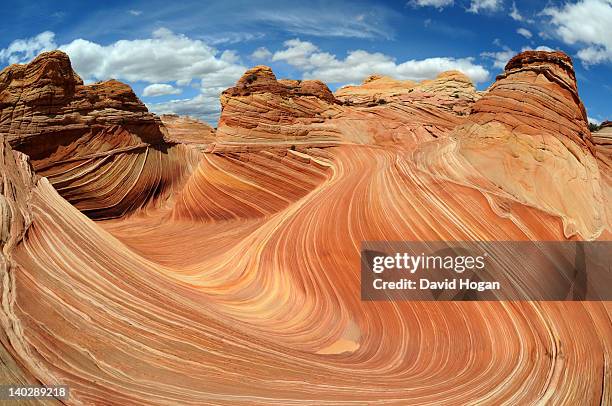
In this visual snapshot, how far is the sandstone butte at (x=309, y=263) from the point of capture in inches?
167

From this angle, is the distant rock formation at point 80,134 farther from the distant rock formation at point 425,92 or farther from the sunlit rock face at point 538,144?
the sunlit rock face at point 538,144

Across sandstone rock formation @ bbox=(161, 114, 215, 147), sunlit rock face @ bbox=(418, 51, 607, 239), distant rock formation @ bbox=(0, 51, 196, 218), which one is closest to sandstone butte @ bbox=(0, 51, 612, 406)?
sunlit rock face @ bbox=(418, 51, 607, 239)

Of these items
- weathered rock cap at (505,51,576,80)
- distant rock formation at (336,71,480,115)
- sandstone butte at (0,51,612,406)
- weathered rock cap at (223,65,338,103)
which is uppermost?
distant rock formation at (336,71,480,115)

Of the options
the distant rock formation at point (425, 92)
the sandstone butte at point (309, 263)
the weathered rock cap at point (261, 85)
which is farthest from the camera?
the distant rock formation at point (425, 92)

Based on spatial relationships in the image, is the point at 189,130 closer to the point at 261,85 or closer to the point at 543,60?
the point at 261,85

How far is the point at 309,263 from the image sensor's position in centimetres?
838

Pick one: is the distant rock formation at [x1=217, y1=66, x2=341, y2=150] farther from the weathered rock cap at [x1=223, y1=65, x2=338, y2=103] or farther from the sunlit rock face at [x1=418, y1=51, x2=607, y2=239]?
the sunlit rock face at [x1=418, y1=51, x2=607, y2=239]

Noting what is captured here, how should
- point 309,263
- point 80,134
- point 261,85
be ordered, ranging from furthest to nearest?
point 80,134 → point 261,85 → point 309,263

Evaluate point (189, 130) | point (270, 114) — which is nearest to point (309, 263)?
point (270, 114)

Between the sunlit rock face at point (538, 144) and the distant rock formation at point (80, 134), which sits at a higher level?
the distant rock formation at point (80, 134)

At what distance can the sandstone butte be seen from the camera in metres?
4.23

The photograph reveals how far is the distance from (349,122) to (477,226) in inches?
325

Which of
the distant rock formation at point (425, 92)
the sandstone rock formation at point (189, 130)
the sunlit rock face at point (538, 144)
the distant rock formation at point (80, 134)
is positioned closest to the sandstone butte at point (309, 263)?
the sunlit rock face at point (538, 144)

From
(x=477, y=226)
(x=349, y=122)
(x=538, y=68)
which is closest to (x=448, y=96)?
(x=349, y=122)
